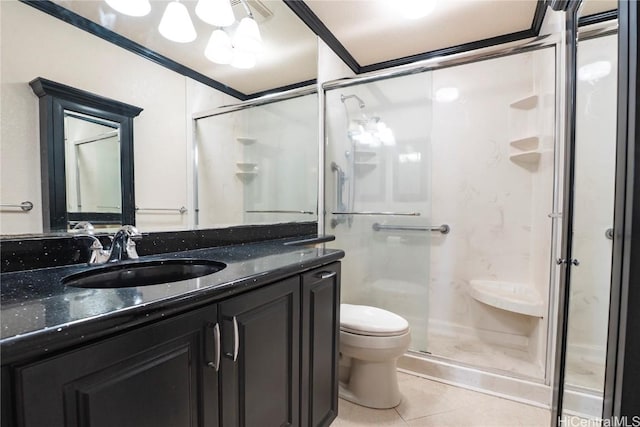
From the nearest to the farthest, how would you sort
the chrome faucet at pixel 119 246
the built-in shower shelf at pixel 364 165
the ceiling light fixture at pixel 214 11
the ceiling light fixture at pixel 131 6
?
the chrome faucet at pixel 119 246 < the ceiling light fixture at pixel 131 6 < the ceiling light fixture at pixel 214 11 < the built-in shower shelf at pixel 364 165

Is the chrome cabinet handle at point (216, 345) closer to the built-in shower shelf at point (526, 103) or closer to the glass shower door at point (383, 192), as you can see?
the glass shower door at point (383, 192)

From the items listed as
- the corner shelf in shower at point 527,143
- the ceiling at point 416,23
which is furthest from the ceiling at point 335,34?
the corner shelf in shower at point 527,143

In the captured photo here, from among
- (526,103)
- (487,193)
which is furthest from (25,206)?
(526,103)

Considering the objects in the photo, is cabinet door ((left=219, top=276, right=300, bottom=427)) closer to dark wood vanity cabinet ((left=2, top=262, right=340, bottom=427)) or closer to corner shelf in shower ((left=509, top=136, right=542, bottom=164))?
dark wood vanity cabinet ((left=2, top=262, right=340, bottom=427))

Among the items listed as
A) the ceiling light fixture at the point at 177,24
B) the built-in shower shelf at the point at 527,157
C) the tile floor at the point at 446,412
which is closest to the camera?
the ceiling light fixture at the point at 177,24

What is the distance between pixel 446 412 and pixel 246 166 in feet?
5.74

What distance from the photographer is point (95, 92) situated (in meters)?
1.03

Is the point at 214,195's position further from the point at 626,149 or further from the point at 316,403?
the point at 626,149

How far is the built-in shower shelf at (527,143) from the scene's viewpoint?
7.13ft

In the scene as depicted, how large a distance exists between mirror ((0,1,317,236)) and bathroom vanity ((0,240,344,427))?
210 millimetres

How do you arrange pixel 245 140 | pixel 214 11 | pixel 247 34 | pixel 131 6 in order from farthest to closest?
pixel 245 140, pixel 247 34, pixel 214 11, pixel 131 6

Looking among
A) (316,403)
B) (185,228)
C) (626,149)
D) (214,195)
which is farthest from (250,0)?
(316,403)

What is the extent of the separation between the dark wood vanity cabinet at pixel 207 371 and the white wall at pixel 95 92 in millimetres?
598

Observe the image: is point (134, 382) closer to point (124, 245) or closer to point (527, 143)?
point (124, 245)
